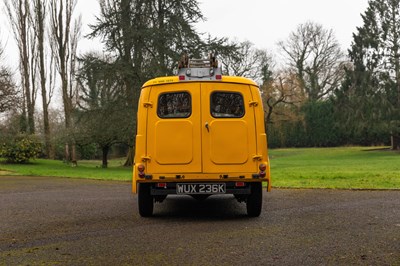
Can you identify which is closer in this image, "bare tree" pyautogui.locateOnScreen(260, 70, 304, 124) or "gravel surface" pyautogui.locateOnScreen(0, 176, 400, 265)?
"gravel surface" pyautogui.locateOnScreen(0, 176, 400, 265)

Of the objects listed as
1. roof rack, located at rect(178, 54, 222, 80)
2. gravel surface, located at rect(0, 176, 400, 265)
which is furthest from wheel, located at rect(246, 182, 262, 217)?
roof rack, located at rect(178, 54, 222, 80)

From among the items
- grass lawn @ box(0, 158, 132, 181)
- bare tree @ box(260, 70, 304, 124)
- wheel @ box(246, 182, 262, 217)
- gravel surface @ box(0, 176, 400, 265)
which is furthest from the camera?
bare tree @ box(260, 70, 304, 124)

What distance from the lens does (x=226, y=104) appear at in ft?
23.1

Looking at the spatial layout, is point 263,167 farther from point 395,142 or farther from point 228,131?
point 395,142

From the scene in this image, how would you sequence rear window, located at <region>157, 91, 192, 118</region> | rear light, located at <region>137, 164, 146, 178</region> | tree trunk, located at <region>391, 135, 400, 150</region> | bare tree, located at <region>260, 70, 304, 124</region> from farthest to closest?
tree trunk, located at <region>391, 135, 400, 150</region>
bare tree, located at <region>260, 70, 304, 124</region>
rear window, located at <region>157, 91, 192, 118</region>
rear light, located at <region>137, 164, 146, 178</region>

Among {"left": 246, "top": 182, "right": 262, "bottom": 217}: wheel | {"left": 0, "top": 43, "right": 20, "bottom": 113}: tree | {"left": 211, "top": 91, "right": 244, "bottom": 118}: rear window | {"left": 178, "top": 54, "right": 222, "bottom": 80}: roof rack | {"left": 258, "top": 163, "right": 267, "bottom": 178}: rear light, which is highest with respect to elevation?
{"left": 0, "top": 43, "right": 20, "bottom": 113}: tree

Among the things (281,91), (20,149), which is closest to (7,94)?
(20,149)

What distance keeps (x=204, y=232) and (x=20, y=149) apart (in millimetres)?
23654

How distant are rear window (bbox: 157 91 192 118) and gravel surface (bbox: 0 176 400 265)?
169cm

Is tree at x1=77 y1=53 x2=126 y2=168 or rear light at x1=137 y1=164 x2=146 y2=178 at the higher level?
tree at x1=77 y1=53 x2=126 y2=168

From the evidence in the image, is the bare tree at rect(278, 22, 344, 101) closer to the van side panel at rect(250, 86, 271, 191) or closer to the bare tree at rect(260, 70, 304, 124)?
the bare tree at rect(260, 70, 304, 124)

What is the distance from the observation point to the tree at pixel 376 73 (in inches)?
1500

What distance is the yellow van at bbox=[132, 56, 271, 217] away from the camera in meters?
6.86

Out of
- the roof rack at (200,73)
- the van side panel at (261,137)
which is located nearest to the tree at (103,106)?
the roof rack at (200,73)
